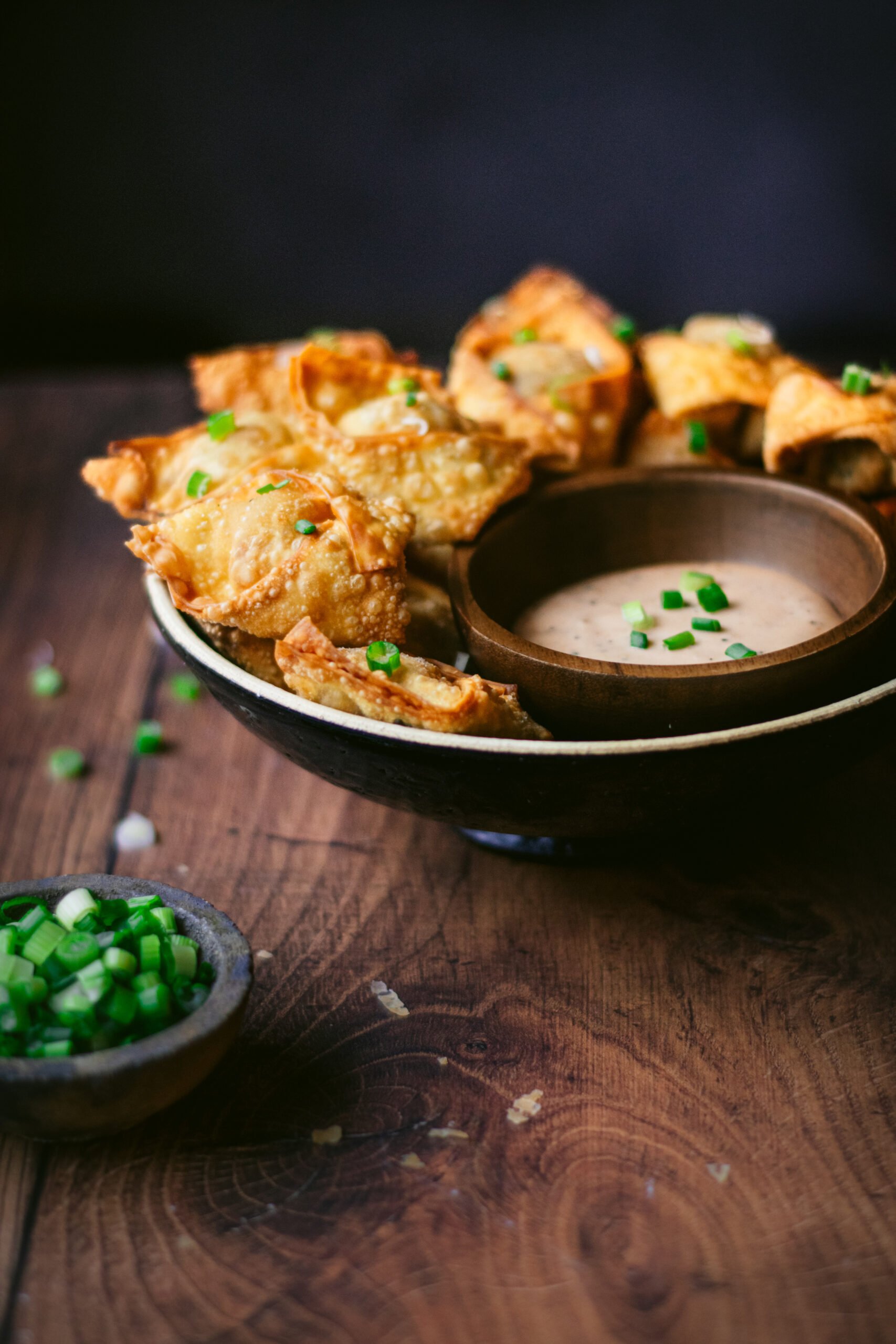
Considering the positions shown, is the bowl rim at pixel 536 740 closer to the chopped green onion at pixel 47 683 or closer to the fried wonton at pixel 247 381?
the fried wonton at pixel 247 381

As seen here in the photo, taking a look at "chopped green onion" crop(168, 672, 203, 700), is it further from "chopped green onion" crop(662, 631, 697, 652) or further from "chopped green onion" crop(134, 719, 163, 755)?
"chopped green onion" crop(662, 631, 697, 652)

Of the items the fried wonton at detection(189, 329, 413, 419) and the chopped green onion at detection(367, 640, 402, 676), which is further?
the fried wonton at detection(189, 329, 413, 419)

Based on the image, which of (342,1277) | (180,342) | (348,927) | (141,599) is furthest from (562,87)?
(342,1277)

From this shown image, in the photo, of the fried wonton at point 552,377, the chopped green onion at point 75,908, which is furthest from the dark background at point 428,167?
the chopped green onion at point 75,908

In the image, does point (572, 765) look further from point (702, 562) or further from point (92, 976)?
point (702, 562)

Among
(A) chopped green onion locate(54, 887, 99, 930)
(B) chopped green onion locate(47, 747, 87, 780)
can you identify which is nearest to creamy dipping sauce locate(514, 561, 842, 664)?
(A) chopped green onion locate(54, 887, 99, 930)

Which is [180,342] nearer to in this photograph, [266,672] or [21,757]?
[21,757]

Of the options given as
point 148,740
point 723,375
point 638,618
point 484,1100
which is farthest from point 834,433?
point 148,740

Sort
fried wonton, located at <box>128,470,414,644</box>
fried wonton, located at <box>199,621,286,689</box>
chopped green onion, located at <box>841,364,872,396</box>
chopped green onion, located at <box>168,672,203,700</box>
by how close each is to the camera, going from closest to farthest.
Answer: fried wonton, located at <box>128,470,414,644</box>, fried wonton, located at <box>199,621,286,689</box>, chopped green onion, located at <box>841,364,872,396</box>, chopped green onion, located at <box>168,672,203,700</box>
